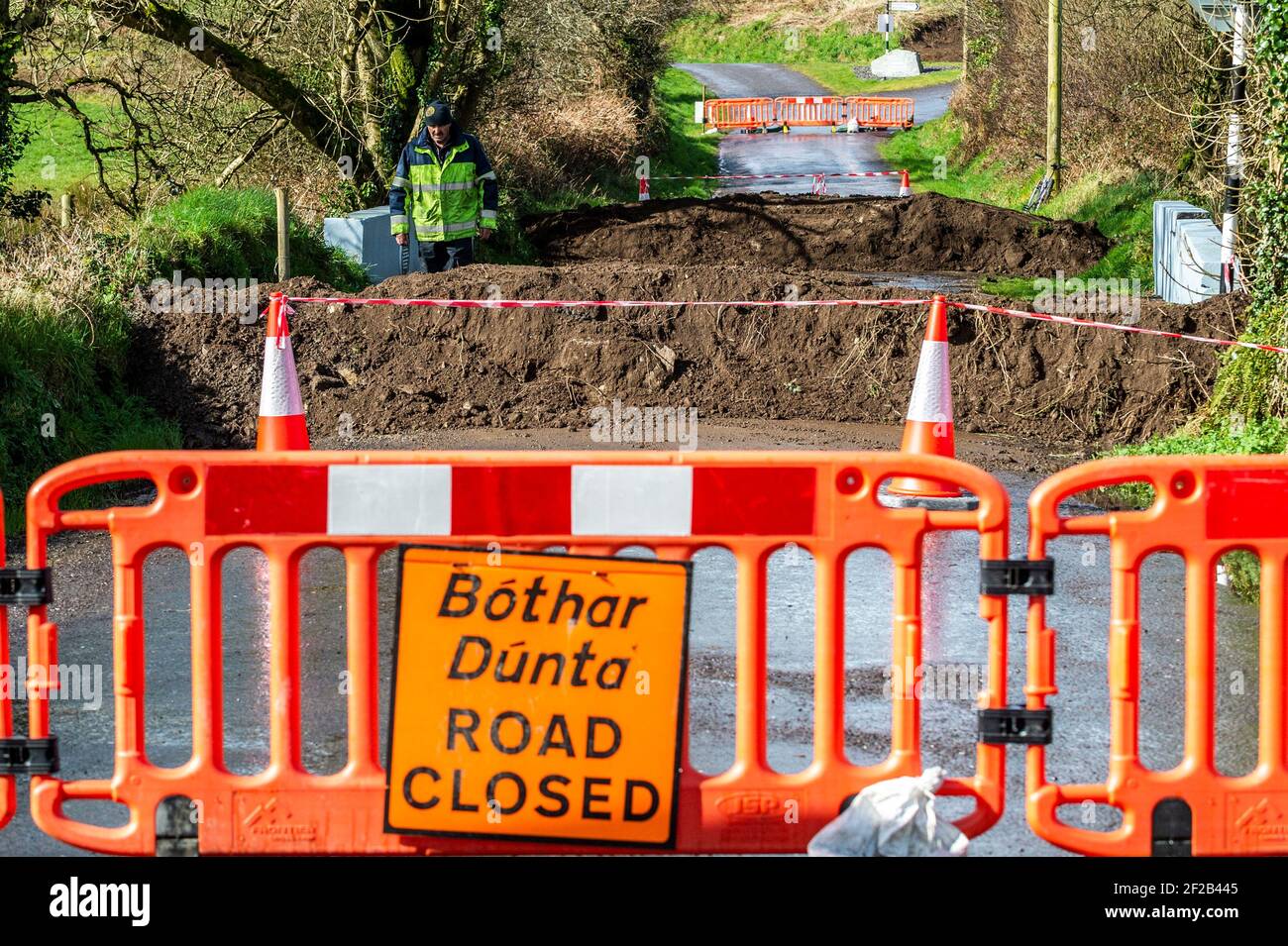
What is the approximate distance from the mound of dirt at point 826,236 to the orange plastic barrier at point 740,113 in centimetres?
2452

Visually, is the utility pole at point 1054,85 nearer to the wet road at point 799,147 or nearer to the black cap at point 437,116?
the wet road at point 799,147

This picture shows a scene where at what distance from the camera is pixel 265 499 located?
4887mm

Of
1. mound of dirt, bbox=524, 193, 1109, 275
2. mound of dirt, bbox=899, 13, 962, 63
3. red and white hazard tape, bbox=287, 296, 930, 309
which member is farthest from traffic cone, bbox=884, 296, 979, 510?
mound of dirt, bbox=899, 13, 962, 63

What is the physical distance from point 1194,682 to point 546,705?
1.84m

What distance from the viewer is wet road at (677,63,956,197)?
38750 mm

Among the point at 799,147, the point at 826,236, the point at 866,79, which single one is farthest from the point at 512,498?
the point at 866,79

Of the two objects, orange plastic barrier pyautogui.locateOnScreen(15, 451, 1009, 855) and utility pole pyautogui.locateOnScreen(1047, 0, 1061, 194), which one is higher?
utility pole pyautogui.locateOnScreen(1047, 0, 1061, 194)

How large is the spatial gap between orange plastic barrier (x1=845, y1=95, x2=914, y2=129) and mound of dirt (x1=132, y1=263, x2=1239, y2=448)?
38397mm

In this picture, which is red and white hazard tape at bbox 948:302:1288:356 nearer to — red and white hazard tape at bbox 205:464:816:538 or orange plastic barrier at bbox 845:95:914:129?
red and white hazard tape at bbox 205:464:816:538

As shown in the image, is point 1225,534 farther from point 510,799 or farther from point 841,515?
point 510,799

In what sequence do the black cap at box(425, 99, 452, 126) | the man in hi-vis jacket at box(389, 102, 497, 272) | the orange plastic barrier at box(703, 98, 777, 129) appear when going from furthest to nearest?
1. the orange plastic barrier at box(703, 98, 777, 129)
2. the man in hi-vis jacket at box(389, 102, 497, 272)
3. the black cap at box(425, 99, 452, 126)

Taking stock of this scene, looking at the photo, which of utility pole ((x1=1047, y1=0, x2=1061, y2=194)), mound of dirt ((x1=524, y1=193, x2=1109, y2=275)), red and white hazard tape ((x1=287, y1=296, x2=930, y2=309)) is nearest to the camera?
red and white hazard tape ((x1=287, y1=296, x2=930, y2=309))

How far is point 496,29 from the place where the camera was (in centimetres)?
2394

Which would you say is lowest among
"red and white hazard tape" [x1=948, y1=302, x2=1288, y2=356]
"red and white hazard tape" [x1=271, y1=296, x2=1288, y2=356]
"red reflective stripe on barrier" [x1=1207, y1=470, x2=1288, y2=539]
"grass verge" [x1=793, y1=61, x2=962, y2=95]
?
"red reflective stripe on barrier" [x1=1207, y1=470, x2=1288, y2=539]
